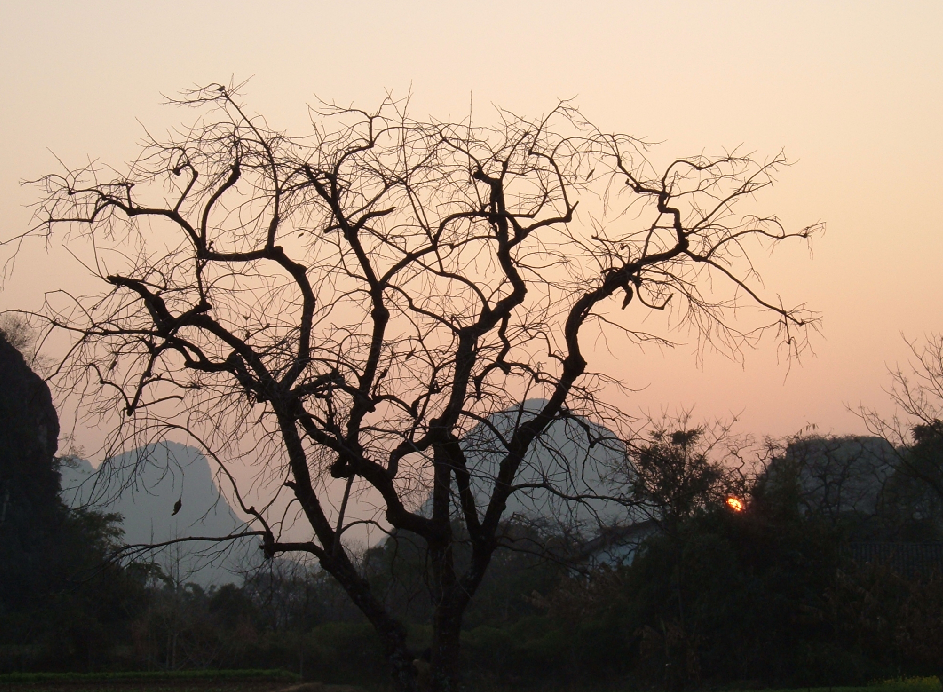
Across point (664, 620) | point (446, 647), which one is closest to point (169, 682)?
point (664, 620)

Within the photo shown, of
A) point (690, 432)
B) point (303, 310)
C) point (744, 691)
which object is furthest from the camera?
point (690, 432)

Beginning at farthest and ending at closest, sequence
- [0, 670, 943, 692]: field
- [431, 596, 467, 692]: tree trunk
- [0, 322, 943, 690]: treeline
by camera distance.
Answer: [0, 670, 943, 692]: field, [0, 322, 943, 690]: treeline, [431, 596, 467, 692]: tree trunk

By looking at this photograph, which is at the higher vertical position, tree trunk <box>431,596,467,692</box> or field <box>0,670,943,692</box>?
tree trunk <box>431,596,467,692</box>

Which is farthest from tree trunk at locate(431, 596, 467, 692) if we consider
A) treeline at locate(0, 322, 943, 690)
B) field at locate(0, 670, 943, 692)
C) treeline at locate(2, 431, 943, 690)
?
field at locate(0, 670, 943, 692)

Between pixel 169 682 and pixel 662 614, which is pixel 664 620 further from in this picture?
pixel 169 682

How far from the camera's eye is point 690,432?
50.0 feet

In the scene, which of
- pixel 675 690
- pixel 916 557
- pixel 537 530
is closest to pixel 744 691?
pixel 675 690

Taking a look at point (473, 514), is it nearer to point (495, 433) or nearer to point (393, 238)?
point (495, 433)

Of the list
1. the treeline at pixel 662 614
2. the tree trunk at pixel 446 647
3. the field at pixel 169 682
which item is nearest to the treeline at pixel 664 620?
the treeline at pixel 662 614

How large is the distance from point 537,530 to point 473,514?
53cm

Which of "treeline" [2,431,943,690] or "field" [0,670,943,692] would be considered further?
"field" [0,670,943,692]

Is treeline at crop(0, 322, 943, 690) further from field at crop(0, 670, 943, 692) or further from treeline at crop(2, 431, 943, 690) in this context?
field at crop(0, 670, 943, 692)

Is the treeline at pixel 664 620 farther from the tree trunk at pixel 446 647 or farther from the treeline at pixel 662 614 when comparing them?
the tree trunk at pixel 446 647

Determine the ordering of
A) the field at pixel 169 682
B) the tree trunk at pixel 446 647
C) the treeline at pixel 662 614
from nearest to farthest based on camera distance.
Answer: the tree trunk at pixel 446 647 → the treeline at pixel 662 614 → the field at pixel 169 682
